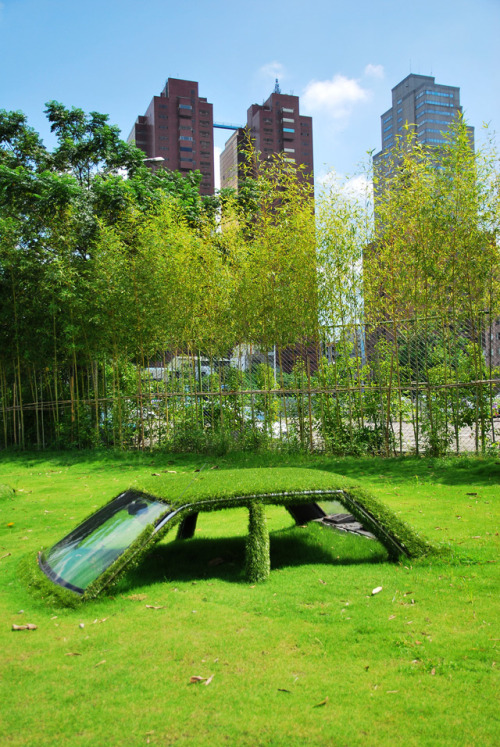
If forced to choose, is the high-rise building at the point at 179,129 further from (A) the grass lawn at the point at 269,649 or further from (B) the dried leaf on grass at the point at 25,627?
(B) the dried leaf on grass at the point at 25,627

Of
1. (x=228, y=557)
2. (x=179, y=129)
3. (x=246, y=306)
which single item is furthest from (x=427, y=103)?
(x=228, y=557)

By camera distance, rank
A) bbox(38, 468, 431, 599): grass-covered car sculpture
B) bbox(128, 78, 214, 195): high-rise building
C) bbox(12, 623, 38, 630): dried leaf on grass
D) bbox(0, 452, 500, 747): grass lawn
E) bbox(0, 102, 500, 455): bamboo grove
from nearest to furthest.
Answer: bbox(0, 452, 500, 747): grass lawn
bbox(12, 623, 38, 630): dried leaf on grass
bbox(38, 468, 431, 599): grass-covered car sculpture
bbox(0, 102, 500, 455): bamboo grove
bbox(128, 78, 214, 195): high-rise building

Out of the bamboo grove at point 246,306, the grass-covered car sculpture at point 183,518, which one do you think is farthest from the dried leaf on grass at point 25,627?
the bamboo grove at point 246,306

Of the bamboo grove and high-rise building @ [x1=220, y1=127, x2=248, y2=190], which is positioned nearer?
the bamboo grove

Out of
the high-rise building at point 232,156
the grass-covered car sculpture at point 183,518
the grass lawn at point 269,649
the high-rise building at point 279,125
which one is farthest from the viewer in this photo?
the high-rise building at point 279,125

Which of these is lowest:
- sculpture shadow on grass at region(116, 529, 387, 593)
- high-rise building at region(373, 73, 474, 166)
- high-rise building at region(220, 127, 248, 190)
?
sculpture shadow on grass at region(116, 529, 387, 593)

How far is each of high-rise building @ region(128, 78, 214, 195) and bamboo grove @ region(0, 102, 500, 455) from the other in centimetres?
5138

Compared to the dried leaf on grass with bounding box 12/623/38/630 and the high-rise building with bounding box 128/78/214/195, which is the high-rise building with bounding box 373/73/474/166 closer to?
the high-rise building with bounding box 128/78/214/195

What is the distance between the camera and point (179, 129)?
62.0 meters

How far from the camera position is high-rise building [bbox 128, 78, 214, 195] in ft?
202

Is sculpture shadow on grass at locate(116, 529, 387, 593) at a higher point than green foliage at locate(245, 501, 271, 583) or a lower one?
lower

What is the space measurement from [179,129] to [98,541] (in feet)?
211

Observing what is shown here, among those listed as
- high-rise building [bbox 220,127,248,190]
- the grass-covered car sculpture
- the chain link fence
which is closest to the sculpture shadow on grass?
the grass-covered car sculpture

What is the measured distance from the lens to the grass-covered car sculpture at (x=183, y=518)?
11.4 feet
